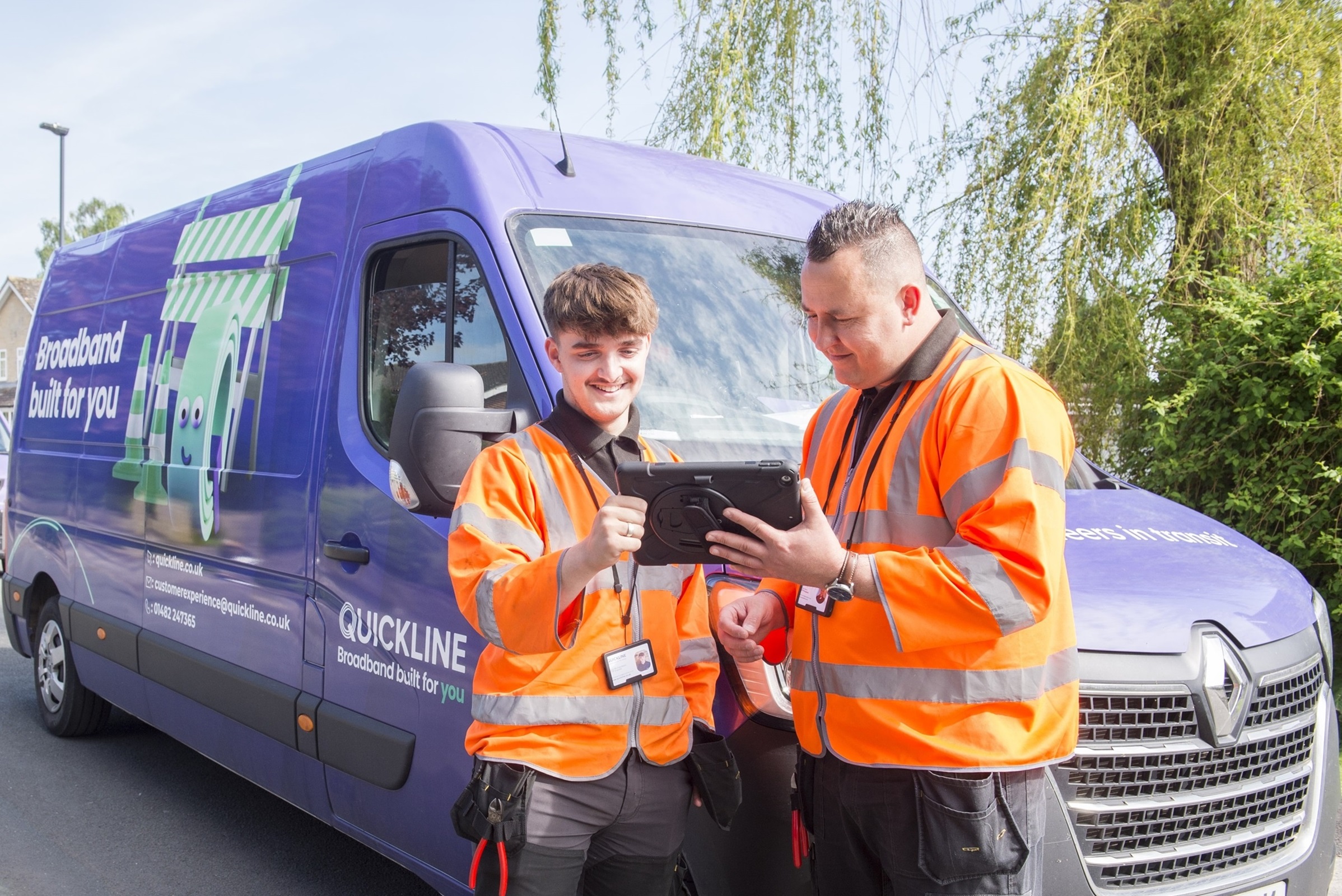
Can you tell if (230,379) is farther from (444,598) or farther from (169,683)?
(444,598)

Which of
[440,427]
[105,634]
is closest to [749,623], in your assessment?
[440,427]

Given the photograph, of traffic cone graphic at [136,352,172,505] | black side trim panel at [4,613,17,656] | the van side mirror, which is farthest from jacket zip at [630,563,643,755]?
black side trim panel at [4,613,17,656]

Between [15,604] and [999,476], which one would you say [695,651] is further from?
[15,604]

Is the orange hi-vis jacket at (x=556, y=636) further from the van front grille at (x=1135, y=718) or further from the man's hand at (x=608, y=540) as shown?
the van front grille at (x=1135, y=718)

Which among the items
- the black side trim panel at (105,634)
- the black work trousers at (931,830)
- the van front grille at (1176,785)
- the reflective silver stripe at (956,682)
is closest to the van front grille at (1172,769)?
the van front grille at (1176,785)

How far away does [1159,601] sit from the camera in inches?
103

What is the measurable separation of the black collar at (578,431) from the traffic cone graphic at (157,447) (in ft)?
10.2

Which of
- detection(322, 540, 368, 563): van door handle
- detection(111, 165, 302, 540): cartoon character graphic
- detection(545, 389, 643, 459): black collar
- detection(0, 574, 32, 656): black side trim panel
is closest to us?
detection(545, 389, 643, 459): black collar

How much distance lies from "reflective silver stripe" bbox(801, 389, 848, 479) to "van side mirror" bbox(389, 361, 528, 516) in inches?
29.4

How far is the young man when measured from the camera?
216cm

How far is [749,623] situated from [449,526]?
1052 mm

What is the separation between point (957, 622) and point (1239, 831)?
1.40 m

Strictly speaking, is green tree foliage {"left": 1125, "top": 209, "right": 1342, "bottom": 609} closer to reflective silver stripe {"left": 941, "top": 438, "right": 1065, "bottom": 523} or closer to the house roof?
reflective silver stripe {"left": 941, "top": 438, "right": 1065, "bottom": 523}

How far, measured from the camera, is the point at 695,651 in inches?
93.3
